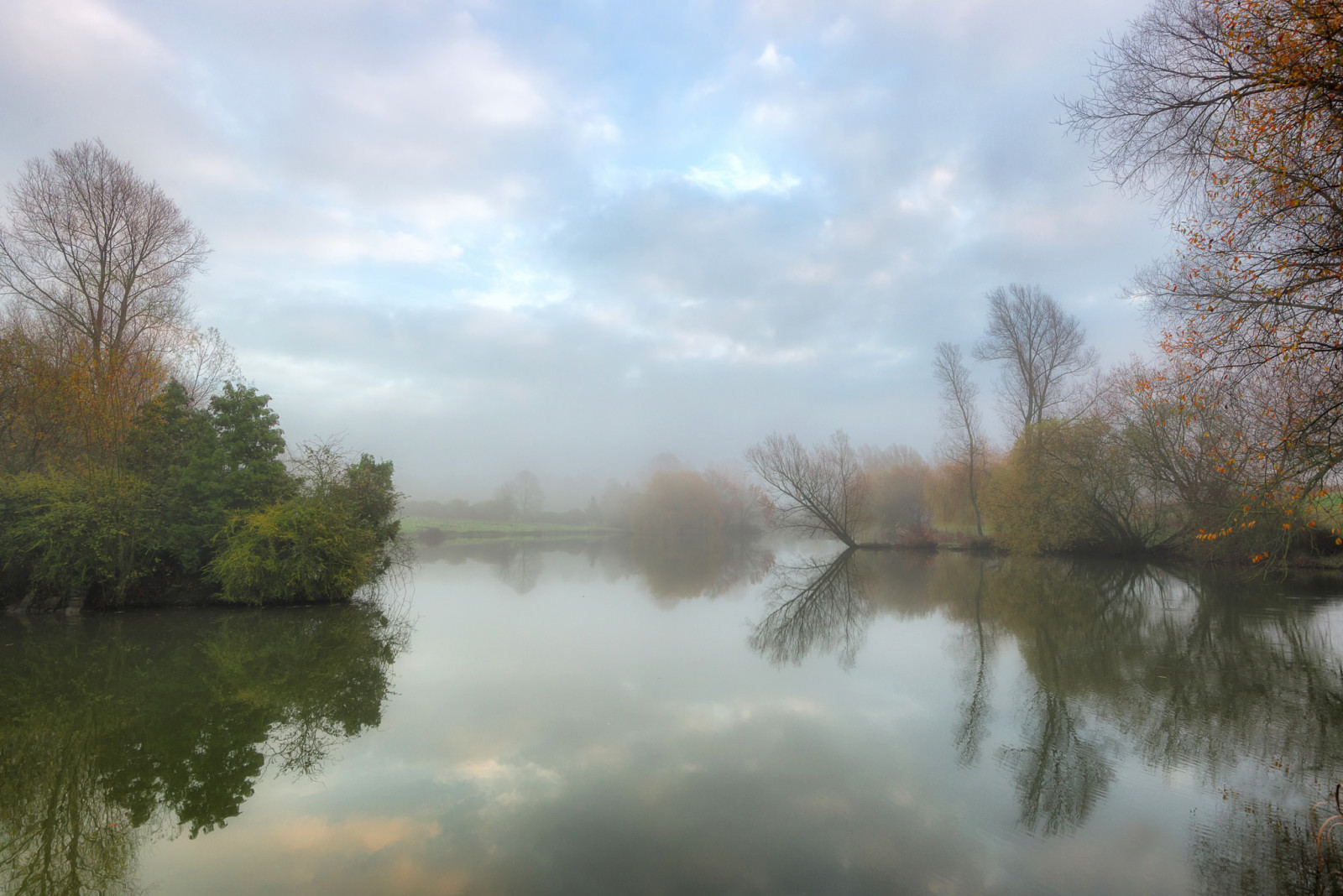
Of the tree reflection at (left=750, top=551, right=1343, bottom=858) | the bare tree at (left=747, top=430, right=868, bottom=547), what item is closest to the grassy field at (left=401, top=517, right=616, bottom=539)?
the bare tree at (left=747, top=430, right=868, bottom=547)

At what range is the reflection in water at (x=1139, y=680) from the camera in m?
4.23

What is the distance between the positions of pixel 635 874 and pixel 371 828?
1.79 metres

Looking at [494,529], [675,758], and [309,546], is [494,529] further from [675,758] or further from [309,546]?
[675,758]

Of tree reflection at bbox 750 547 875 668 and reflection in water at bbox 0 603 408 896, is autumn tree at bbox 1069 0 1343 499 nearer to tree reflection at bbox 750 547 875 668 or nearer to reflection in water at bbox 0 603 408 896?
tree reflection at bbox 750 547 875 668

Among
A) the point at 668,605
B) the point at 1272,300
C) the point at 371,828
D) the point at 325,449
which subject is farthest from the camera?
the point at 325,449

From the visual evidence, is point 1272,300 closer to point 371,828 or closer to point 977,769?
point 977,769

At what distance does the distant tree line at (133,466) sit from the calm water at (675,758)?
300cm

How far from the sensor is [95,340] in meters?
15.3

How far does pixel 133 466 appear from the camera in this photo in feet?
44.5

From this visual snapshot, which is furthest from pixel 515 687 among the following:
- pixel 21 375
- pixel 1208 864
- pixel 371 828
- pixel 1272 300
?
pixel 21 375

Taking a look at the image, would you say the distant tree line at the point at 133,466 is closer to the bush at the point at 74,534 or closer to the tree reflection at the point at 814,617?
the bush at the point at 74,534

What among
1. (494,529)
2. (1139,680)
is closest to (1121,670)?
(1139,680)

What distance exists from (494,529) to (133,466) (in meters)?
38.7

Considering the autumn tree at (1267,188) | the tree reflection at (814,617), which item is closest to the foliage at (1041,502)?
the tree reflection at (814,617)
